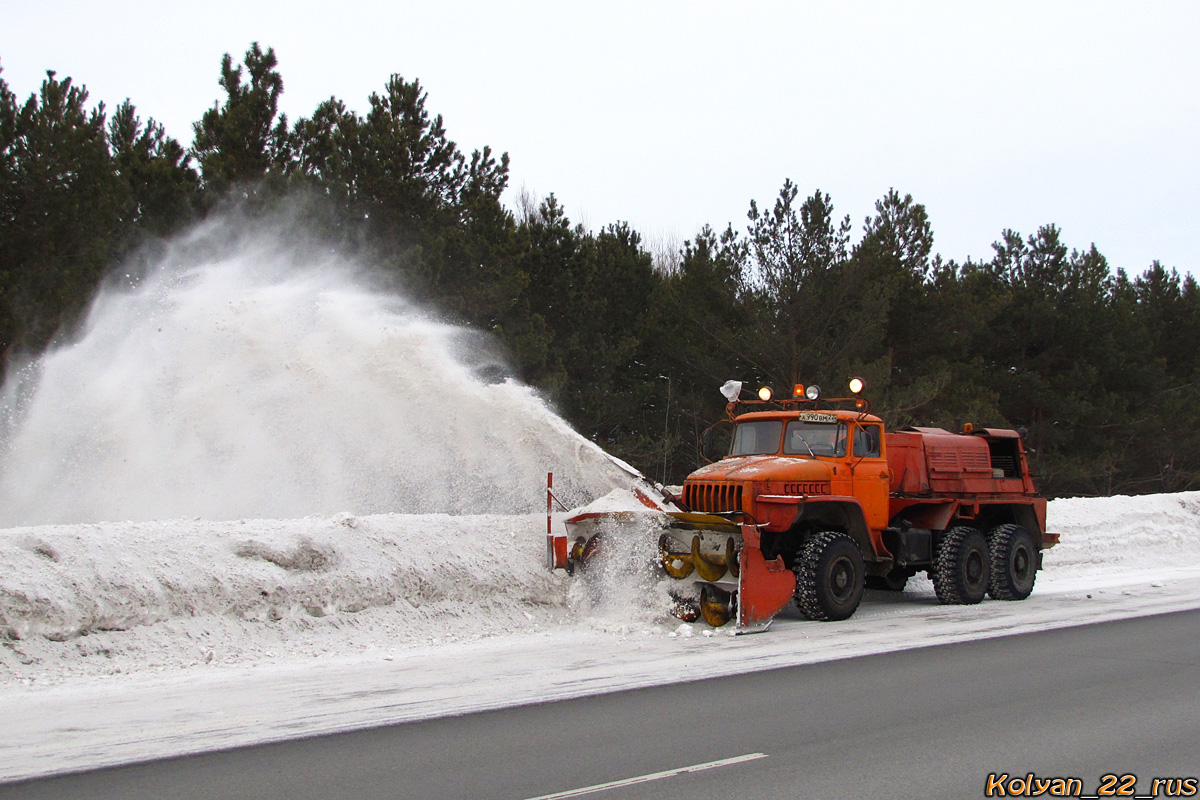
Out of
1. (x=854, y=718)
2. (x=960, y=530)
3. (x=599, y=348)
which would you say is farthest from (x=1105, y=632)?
(x=599, y=348)

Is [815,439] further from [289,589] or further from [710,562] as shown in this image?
[289,589]

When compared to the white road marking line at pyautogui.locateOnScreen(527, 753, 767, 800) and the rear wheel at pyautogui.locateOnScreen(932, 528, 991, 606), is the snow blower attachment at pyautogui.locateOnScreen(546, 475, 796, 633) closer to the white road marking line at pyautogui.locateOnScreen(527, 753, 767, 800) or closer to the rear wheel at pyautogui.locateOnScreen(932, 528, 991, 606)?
the rear wheel at pyautogui.locateOnScreen(932, 528, 991, 606)

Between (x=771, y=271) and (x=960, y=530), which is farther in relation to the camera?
(x=771, y=271)

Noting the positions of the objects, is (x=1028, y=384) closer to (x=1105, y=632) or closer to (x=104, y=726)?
(x=1105, y=632)

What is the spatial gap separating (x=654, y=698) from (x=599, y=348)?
60.0 ft

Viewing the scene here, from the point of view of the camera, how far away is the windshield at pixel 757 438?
12.1 metres

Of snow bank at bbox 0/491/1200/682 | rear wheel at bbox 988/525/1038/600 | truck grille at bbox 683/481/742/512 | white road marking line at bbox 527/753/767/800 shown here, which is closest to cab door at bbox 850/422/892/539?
truck grille at bbox 683/481/742/512

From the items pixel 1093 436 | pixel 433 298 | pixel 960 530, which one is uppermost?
pixel 433 298

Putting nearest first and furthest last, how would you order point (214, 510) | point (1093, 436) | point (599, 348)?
1. point (214, 510)
2. point (599, 348)
3. point (1093, 436)

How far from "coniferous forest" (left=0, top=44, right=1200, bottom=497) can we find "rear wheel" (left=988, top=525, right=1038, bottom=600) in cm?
508

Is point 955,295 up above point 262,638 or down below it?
above

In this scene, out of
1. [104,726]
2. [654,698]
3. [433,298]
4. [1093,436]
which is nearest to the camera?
[104,726]

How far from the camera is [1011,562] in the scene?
13500 millimetres

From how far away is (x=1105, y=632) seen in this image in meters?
10.4
